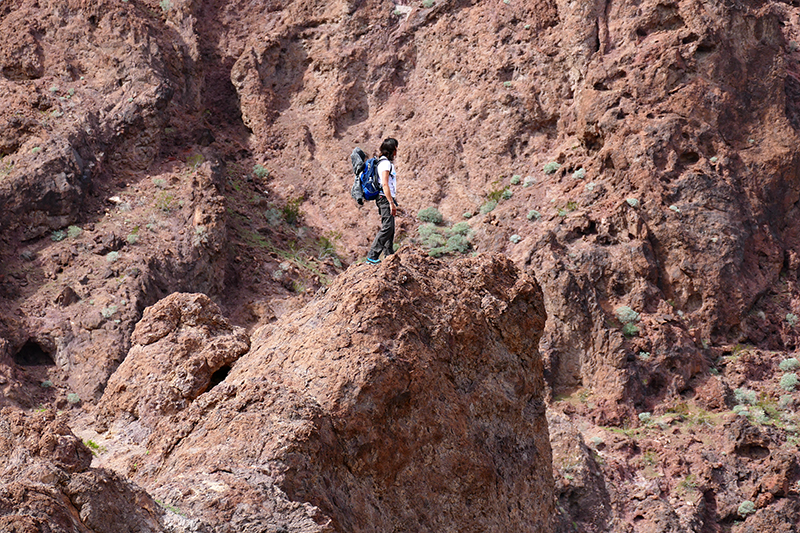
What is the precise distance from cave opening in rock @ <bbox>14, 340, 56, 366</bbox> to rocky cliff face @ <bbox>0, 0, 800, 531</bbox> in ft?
0.18

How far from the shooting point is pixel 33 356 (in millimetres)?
18688

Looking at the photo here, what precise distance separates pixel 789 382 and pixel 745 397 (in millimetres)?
1053

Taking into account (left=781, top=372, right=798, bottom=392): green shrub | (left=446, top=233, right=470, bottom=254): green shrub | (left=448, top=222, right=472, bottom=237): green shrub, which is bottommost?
(left=781, top=372, right=798, bottom=392): green shrub

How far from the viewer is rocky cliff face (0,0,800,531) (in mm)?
18484

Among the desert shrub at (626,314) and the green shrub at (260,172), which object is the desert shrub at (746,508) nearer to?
the desert shrub at (626,314)

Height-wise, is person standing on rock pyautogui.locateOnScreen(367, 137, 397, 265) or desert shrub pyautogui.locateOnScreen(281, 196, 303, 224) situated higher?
desert shrub pyautogui.locateOnScreen(281, 196, 303, 224)

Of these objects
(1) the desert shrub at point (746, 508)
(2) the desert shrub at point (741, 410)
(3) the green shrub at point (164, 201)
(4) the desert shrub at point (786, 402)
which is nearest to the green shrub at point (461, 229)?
(3) the green shrub at point (164, 201)

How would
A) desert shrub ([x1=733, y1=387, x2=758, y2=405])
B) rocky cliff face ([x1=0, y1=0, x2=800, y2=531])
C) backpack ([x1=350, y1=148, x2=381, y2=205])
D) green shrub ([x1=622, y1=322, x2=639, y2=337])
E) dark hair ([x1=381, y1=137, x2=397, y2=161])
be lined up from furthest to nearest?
green shrub ([x1=622, y1=322, x2=639, y2=337]) < desert shrub ([x1=733, y1=387, x2=758, y2=405]) < rocky cliff face ([x1=0, y1=0, x2=800, y2=531]) < backpack ([x1=350, y1=148, x2=381, y2=205]) < dark hair ([x1=381, y1=137, x2=397, y2=161])

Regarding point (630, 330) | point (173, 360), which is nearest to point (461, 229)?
point (630, 330)

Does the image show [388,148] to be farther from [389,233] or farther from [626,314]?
[626,314]

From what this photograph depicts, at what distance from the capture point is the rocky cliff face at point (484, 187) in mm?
18484

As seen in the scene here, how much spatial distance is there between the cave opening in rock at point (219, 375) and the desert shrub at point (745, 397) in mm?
12462

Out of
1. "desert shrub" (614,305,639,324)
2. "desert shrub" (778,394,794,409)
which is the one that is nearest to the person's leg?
"desert shrub" (614,305,639,324)

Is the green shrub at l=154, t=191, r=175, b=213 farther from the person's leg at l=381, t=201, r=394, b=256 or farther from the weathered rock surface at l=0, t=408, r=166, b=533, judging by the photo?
the weathered rock surface at l=0, t=408, r=166, b=533
